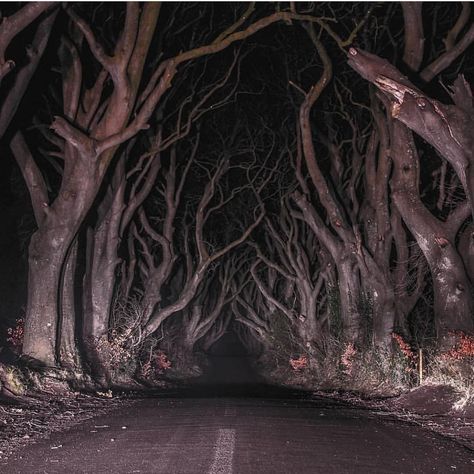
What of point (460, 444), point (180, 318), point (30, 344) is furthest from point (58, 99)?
point (180, 318)

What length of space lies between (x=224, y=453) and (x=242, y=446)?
1.60 feet

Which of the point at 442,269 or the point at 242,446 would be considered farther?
the point at 442,269

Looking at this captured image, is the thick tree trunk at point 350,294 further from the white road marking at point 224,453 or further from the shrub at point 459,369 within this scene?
the white road marking at point 224,453

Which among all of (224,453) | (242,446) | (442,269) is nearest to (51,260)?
(242,446)

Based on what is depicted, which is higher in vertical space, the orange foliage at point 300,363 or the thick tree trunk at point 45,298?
the thick tree trunk at point 45,298

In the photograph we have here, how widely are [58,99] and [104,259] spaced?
4.83m

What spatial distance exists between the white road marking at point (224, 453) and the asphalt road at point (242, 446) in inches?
0.5

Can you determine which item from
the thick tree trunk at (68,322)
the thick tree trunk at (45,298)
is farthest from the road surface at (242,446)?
Answer: the thick tree trunk at (68,322)

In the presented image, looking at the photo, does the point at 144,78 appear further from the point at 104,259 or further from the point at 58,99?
the point at 104,259

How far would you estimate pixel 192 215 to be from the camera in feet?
97.5

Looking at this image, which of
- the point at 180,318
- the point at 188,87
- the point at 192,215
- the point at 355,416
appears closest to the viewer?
the point at 355,416

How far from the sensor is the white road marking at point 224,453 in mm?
6688

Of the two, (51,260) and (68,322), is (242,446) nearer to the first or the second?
(51,260)

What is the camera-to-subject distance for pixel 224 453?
24.5 ft
